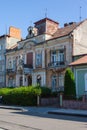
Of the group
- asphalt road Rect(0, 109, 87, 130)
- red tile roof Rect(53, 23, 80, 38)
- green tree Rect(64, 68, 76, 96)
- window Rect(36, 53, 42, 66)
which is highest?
red tile roof Rect(53, 23, 80, 38)

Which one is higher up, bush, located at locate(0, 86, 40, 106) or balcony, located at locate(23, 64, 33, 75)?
balcony, located at locate(23, 64, 33, 75)

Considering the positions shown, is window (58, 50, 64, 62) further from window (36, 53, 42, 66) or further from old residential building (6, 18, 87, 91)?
window (36, 53, 42, 66)

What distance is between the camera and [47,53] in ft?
125

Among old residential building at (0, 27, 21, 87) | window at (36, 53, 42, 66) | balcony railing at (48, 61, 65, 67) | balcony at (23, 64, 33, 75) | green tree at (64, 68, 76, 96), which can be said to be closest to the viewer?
green tree at (64, 68, 76, 96)

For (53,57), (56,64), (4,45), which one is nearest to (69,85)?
(56,64)

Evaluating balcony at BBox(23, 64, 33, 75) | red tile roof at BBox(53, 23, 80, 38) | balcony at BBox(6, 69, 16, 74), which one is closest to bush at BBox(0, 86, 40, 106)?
balcony at BBox(23, 64, 33, 75)

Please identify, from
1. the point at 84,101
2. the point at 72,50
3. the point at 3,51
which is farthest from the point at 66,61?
the point at 3,51

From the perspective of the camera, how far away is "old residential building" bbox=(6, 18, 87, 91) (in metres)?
35.4

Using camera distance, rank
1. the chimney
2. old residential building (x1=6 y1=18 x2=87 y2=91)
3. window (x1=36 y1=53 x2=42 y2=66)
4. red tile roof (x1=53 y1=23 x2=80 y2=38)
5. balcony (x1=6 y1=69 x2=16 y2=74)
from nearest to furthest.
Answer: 1. old residential building (x1=6 y1=18 x2=87 y2=91)
2. red tile roof (x1=53 y1=23 x2=80 y2=38)
3. window (x1=36 y1=53 x2=42 y2=66)
4. the chimney
5. balcony (x1=6 y1=69 x2=16 y2=74)

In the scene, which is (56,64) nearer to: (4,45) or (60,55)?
(60,55)

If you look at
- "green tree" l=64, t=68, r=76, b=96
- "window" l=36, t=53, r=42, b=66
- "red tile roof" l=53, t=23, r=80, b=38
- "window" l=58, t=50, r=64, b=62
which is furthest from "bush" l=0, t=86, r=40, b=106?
"red tile roof" l=53, t=23, r=80, b=38

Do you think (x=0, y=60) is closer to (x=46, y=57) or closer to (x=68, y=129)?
(x=46, y=57)

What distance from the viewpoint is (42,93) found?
29.8m

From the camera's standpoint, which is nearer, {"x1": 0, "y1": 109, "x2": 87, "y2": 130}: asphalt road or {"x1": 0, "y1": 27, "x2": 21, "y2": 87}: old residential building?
{"x1": 0, "y1": 109, "x2": 87, "y2": 130}: asphalt road
